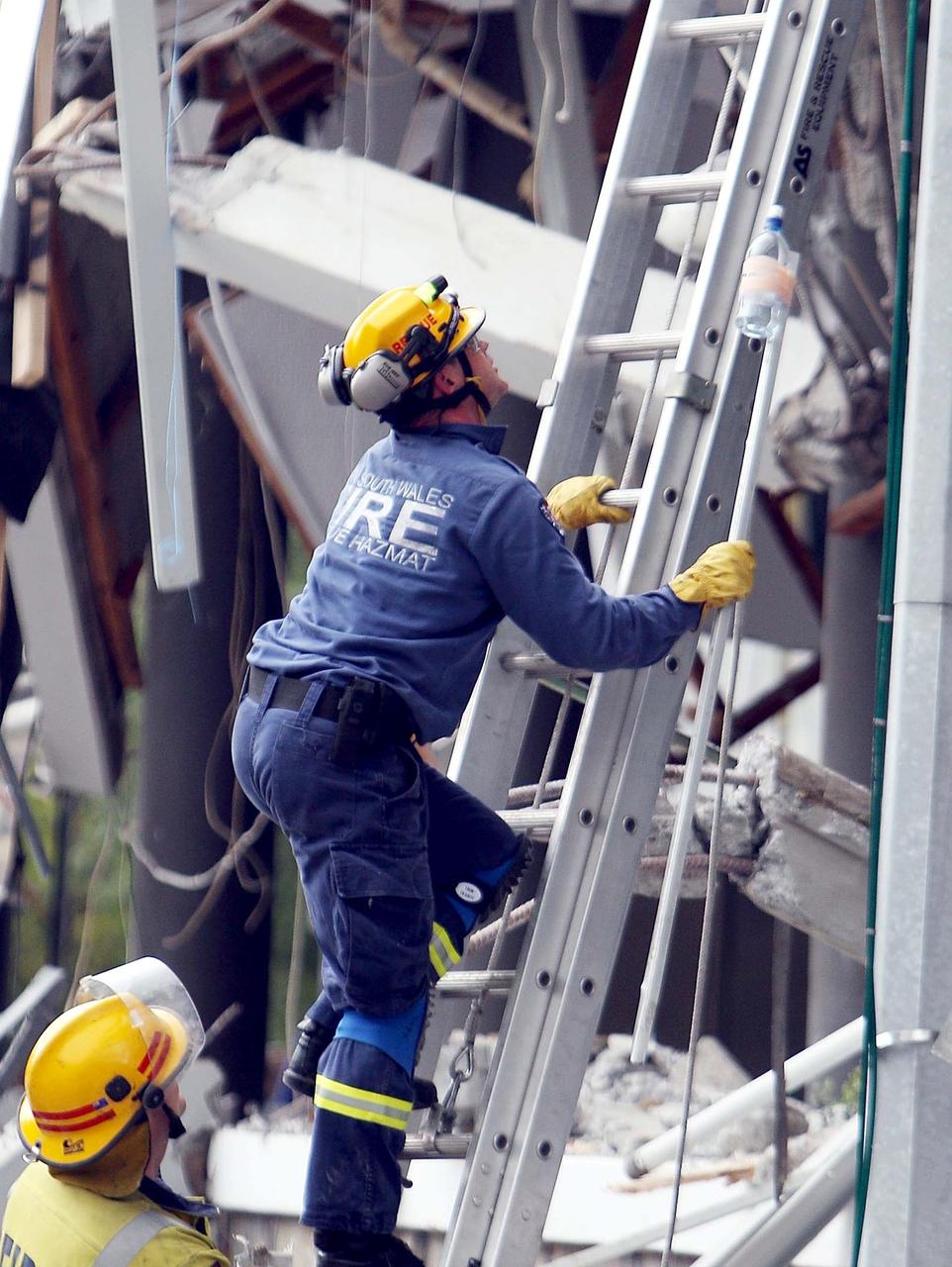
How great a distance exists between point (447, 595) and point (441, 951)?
0.72m

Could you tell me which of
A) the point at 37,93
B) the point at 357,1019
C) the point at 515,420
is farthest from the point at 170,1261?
the point at 37,93

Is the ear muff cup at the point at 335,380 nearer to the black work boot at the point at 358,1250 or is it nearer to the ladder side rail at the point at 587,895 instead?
the ladder side rail at the point at 587,895

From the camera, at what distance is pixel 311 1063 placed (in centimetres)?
345

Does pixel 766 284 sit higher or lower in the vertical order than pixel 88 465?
higher

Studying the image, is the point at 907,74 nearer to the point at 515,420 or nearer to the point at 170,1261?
the point at 170,1261

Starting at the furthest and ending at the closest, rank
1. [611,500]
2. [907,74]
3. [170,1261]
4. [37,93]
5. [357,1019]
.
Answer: [37,93] < [611,500] < [357,1019] < [170,1261] < [907,74]

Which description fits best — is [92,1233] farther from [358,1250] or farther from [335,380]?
[335,380]

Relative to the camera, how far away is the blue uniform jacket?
3.19m

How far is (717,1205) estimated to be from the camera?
14.4ft

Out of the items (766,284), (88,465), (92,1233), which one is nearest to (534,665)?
(766,284)

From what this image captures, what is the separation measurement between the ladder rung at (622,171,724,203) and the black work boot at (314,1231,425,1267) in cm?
223

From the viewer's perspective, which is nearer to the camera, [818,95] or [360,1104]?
[360,1104]

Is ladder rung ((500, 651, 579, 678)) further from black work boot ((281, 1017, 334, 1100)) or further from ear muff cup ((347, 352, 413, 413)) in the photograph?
black work boot ((281, 1017, 334, 1100))

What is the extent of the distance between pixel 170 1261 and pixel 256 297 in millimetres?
4664
